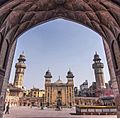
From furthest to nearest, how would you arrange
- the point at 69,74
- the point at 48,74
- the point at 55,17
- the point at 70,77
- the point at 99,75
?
the point at 99,75
the point at 48,74
the point at 69,74
the point at 70,77
the point at 55,17

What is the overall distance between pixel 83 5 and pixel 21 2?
11.6 ft

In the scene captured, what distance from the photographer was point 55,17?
10.3 metres

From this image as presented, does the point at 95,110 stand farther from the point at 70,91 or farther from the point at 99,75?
the point at 99,75

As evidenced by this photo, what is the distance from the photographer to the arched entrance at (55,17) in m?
8.29

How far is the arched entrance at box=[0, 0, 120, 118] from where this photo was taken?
8.29 m

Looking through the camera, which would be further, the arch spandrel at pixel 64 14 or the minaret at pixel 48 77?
the minaret at pixel 48 77

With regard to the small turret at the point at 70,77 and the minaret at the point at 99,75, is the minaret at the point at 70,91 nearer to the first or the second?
the small turret at the point at 70,77

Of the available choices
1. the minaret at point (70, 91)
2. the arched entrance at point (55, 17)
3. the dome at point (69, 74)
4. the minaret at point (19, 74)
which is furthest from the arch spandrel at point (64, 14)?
the minaret at point (19, 74)

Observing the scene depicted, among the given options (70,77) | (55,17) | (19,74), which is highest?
(19,74)

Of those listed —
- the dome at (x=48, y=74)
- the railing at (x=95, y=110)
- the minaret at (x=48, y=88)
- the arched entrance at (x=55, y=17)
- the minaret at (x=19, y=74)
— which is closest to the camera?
the arched entrance at (x=55, y=17)

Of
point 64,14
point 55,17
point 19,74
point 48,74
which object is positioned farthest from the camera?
point 19,74

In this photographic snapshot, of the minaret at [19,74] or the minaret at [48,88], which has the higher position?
the minaret at [19,74]

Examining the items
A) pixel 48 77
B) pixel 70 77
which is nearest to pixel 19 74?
pixel 48 77

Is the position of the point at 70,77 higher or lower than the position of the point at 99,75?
lower
